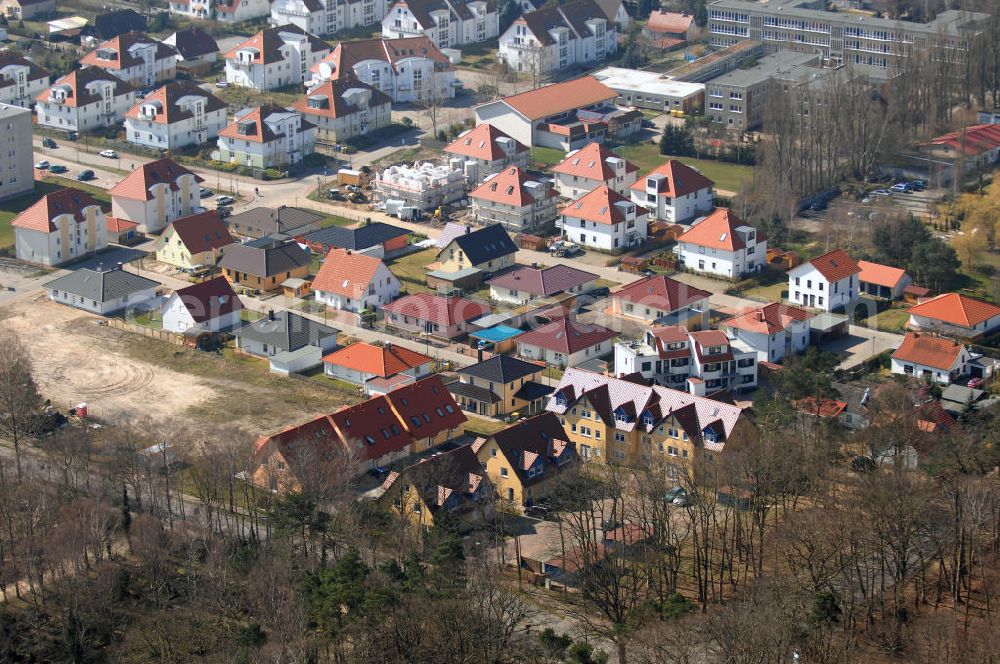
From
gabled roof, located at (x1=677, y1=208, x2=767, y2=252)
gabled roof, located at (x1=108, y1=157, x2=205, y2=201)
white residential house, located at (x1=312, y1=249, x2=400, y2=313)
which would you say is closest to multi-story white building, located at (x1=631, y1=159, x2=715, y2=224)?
gabled roof, located at (x1=677, y1=208, x2=767, y2=252)

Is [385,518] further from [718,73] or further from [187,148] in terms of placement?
[718,73]

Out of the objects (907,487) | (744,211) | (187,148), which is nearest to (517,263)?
(744,211)

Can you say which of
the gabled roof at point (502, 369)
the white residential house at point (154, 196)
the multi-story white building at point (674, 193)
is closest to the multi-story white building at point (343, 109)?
the white residential house at point (154, 196)

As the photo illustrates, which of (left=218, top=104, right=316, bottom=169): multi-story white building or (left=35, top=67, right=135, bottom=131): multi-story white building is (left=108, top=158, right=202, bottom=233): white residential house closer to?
(left=218, top=104, right=316, bottom=169): multi-story white building

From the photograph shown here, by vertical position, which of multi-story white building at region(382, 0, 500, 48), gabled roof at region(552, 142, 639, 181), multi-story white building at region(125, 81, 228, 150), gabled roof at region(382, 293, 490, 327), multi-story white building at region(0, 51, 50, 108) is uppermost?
multi-story white building at region(382, 0, 500, 48)

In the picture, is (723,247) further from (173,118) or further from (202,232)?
(173,118)
